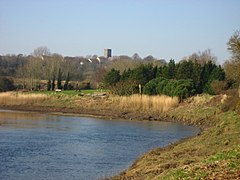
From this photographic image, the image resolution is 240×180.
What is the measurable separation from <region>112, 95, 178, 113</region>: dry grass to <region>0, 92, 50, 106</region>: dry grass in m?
12.5

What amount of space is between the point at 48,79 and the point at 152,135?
46252 millimetres

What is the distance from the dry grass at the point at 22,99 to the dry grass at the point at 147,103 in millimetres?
12520

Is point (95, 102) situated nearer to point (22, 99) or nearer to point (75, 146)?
point (22, 99)

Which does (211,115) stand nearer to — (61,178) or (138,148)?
(138,148)

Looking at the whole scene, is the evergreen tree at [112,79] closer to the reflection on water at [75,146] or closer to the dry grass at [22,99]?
the dry grass at [22,99]

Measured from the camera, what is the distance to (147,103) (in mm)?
51000

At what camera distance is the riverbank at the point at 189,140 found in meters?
11.8

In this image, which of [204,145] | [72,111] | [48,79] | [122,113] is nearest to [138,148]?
[204,145]

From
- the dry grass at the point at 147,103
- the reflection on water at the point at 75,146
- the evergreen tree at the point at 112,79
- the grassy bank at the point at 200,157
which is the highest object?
the evergreen tree at the point at 112,79

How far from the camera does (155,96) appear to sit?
170 feet

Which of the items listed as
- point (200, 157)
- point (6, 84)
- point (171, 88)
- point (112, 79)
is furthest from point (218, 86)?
point (6, 84)

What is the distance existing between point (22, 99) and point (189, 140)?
131 feet

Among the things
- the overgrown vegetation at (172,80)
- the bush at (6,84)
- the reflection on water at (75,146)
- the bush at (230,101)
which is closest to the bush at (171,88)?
the overgrown vegetation at (172,80)

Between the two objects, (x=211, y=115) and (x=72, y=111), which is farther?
(x=72, y=111)
